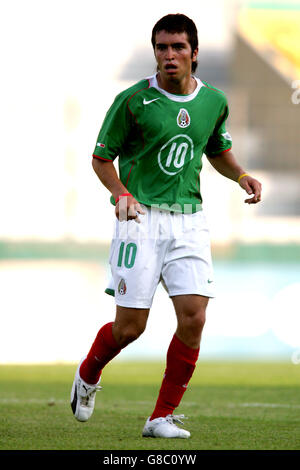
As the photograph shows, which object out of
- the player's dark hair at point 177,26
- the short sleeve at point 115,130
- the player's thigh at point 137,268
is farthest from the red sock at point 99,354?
Result: the player's dark hair at point 177,26

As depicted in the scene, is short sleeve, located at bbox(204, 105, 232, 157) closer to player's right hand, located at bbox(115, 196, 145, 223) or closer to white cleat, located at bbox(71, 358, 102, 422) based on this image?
player's right hand, located at bbox(115, 196, 145, 223)

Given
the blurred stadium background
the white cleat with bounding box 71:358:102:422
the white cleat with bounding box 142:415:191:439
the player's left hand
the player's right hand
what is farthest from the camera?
the blurred stadium background

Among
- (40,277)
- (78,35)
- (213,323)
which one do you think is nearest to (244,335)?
(213,323)

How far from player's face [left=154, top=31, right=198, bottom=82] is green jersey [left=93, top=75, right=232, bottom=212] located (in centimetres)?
12

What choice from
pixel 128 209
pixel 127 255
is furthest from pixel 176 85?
pixel 127 255

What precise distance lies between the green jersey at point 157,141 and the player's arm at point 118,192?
44 millimetres

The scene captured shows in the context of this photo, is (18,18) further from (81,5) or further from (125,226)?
(125,226)

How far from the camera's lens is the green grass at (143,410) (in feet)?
11.9

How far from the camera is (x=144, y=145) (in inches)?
154

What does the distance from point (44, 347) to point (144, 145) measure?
819cm

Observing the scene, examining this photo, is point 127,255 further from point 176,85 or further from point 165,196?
point 176,85

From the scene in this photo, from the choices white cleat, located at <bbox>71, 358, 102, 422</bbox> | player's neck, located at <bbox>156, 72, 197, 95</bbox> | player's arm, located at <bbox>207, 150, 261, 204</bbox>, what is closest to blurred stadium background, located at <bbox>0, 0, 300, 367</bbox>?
white cleat, located at <bbox>71, 358, 102, 422</bbox>

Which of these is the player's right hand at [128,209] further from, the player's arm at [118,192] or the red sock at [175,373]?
the red sock at [175,373]

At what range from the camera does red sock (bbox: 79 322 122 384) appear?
4.06 meters
